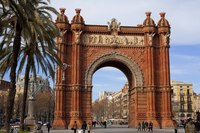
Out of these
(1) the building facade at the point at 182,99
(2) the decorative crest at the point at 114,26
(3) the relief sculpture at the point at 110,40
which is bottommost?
(1) the building facade at the point at 182,99

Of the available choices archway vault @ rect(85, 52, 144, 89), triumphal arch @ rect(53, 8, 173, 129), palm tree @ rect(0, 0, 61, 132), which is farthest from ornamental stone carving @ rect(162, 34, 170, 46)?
palm tree @ rect(0, 0, 61, 132)

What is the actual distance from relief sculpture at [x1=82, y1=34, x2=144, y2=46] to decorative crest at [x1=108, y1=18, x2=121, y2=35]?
0.74 meters

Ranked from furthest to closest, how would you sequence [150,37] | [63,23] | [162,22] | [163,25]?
[162,22] → [163,25] → [150,37] → [63,23]

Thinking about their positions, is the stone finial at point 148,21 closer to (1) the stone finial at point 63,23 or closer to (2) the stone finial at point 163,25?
(2) the stone finial at point 163,25

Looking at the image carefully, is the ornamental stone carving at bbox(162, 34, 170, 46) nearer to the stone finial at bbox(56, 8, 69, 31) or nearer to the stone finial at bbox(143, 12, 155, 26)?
the stone finial at bbox(143, 12, 155, 26)

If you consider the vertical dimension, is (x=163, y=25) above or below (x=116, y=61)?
above

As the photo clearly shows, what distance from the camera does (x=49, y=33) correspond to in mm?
28859

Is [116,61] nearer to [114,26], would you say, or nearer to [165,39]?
[114,26]

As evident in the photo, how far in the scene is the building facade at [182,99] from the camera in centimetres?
11181

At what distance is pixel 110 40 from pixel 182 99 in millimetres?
75406

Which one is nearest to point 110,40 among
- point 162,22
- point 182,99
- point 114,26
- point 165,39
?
point 114,26

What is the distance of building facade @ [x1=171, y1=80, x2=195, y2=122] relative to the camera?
367ft

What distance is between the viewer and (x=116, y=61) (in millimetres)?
47844

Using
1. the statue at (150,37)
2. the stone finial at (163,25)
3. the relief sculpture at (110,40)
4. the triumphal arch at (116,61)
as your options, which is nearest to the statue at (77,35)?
the triumphal arch at (116,61)
